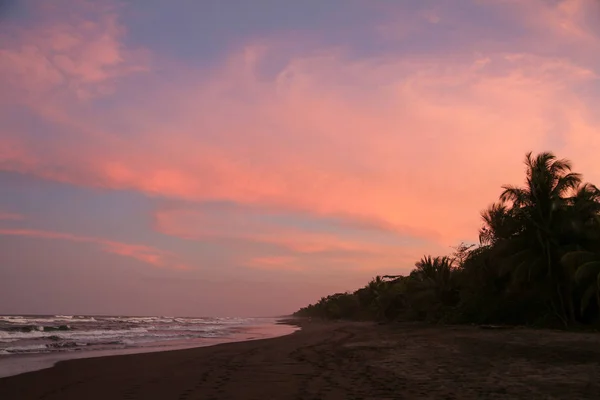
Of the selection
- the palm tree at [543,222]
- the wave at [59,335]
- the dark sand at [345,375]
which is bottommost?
the dark sand at [345,375]

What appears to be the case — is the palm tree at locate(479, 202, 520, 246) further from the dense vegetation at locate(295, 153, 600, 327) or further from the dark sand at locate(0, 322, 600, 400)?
the dark sand at locate(0, 322, 600, 400)

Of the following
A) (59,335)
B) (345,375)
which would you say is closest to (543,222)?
(345,375)

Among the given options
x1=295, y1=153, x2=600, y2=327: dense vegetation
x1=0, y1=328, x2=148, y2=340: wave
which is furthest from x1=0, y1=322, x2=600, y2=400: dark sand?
x1=0, y1=328, x2=148, y2=340: wave

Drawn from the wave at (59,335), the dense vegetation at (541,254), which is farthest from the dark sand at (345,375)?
the wave at (59,335)

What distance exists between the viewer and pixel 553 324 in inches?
952

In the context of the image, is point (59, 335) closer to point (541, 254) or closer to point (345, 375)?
point (345, 375)

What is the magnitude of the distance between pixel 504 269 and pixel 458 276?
9.05 metres

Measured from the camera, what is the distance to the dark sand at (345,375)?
27.6 feet

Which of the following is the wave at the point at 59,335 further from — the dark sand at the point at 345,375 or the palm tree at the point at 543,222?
the palm tree at the point at 543,222

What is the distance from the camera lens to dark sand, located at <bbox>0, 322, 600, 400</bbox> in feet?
27.6

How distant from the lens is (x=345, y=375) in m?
10.4

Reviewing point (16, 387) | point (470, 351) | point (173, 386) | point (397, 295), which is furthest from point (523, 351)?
point (397, 295)

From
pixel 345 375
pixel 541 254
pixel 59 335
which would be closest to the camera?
pixel 345 375

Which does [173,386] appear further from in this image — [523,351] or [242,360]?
[523,351]
